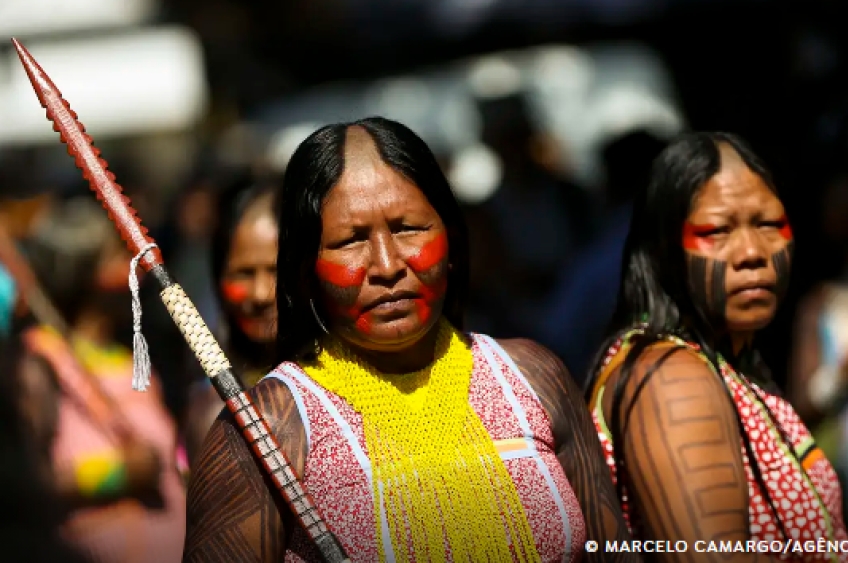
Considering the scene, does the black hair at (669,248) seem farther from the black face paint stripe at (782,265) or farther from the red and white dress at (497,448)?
the red and white dress at (497,448)

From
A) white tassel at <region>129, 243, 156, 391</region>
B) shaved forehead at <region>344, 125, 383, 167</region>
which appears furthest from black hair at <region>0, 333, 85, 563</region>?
shaved forehead at <region>344, 125, 383, 167</region>

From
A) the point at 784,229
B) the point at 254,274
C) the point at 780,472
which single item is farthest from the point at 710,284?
the point at 254,274

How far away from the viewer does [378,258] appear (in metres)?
2.73

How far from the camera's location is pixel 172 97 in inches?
376

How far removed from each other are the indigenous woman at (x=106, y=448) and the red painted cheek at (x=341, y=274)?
5.68ft

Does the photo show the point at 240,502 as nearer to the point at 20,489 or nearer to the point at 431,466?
the point at 431,466

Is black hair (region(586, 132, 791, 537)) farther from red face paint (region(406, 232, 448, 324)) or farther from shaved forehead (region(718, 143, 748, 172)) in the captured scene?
red face paint (region(406, 232, 448, 324))

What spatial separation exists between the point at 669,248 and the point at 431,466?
106 cm

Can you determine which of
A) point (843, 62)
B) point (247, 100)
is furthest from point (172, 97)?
point (843, 62)

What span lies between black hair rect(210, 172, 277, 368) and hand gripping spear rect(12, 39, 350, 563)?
107 centimetres

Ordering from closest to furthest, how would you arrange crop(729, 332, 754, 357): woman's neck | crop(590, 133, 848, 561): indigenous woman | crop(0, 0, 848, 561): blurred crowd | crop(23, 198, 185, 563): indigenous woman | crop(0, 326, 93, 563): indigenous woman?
crop(590, 133, 848, 561): indigenous woman < crop(729, 332, 754, 357): woman's neck < crop(23, 198, 185, 563): indigenous woman < crop(0, 0, 848, 561): blurred crowd < crop(0, 326, 93, 563): indigenous woman

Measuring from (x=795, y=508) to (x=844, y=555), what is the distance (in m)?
0.20

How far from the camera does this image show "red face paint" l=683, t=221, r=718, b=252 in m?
3.37

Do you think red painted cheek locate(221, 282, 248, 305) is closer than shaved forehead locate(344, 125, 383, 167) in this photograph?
No
